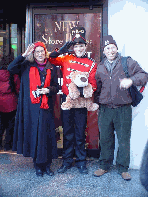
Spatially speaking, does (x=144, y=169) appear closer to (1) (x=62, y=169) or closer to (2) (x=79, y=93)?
(2) (x=79, y=93)

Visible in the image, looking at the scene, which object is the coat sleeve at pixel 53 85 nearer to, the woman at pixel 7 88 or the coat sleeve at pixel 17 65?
the coat sleeve at pixel 17 65

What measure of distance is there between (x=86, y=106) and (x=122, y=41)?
123cm

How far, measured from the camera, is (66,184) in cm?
312

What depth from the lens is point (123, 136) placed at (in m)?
3.28

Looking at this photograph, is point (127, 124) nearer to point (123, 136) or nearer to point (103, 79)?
point (123, 136)

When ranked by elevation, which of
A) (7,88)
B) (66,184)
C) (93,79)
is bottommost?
(66,184)

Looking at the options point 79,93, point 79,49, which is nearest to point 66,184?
point 79,93

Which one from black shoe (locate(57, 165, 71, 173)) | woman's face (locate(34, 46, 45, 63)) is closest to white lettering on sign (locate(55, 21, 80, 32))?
woman's face (locate(34, 46, 45, 63))

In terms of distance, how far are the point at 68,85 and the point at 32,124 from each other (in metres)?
0.77

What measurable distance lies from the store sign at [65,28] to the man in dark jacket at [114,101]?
70cm

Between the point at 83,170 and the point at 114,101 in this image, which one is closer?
the point at 114,101

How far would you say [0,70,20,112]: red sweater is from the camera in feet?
13.7

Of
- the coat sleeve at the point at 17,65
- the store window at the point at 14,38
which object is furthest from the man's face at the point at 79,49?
the store window at the point at 14,38

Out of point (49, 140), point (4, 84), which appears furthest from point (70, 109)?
point (4, 84)
